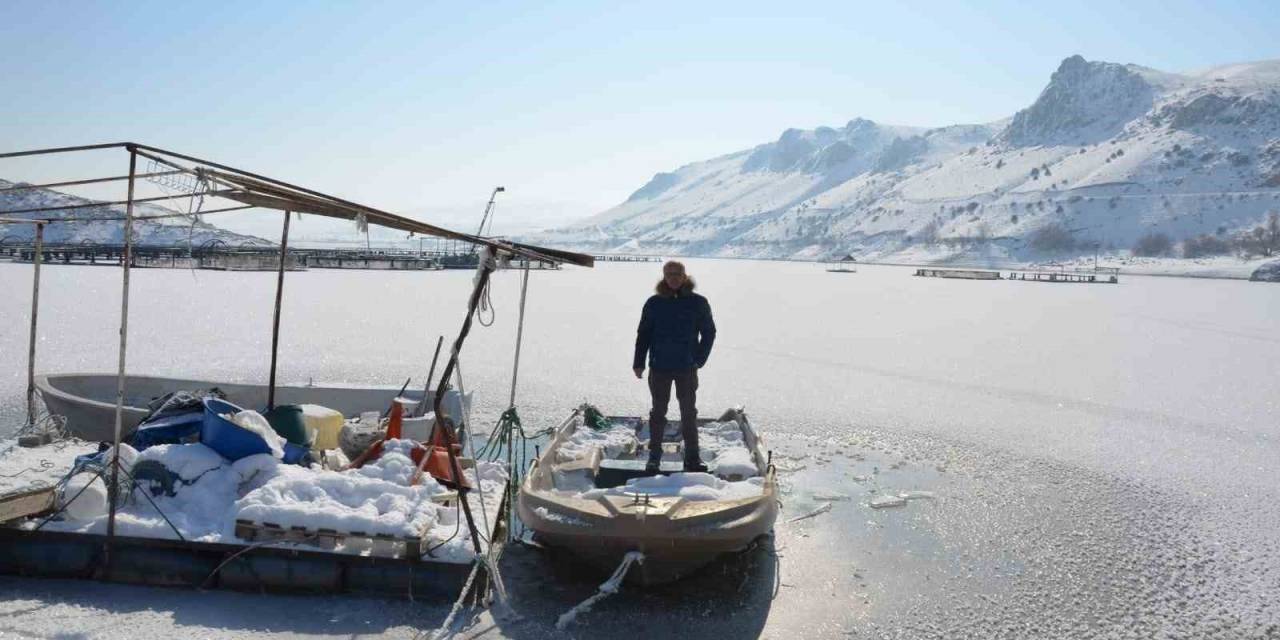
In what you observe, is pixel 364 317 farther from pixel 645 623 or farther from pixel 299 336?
pixel 645 623

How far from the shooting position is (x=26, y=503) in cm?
620

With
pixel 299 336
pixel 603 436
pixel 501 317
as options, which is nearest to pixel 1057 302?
pixel 501 317

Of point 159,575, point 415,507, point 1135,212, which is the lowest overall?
point 159,575

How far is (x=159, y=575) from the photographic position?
6.02 meters

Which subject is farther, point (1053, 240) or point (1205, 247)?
point (1053, 240)

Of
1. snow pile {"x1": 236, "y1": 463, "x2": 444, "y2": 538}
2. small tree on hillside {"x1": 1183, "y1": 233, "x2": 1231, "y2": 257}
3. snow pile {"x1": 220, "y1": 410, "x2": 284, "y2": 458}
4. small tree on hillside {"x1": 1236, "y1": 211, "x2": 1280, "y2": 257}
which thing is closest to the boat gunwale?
snow pile {"x1": 236, "y1": 463, "x2": 444, "y2": 538}

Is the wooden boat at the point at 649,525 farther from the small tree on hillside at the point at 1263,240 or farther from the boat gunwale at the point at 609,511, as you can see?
the small tree on hillside at the point at 1263,240

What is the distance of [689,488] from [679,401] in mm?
1171

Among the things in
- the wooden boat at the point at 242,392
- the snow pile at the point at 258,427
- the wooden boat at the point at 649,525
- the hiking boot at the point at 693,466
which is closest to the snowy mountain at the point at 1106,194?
the wooden boat at the point at 242,392

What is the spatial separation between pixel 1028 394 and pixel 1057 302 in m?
28.2

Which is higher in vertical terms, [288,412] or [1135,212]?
[1135,212]

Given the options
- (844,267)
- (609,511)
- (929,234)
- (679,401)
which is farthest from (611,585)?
(929,234)

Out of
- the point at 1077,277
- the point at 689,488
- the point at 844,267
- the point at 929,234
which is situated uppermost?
the point at 929,234

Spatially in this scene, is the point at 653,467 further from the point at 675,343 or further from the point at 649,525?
the point at 649,525
